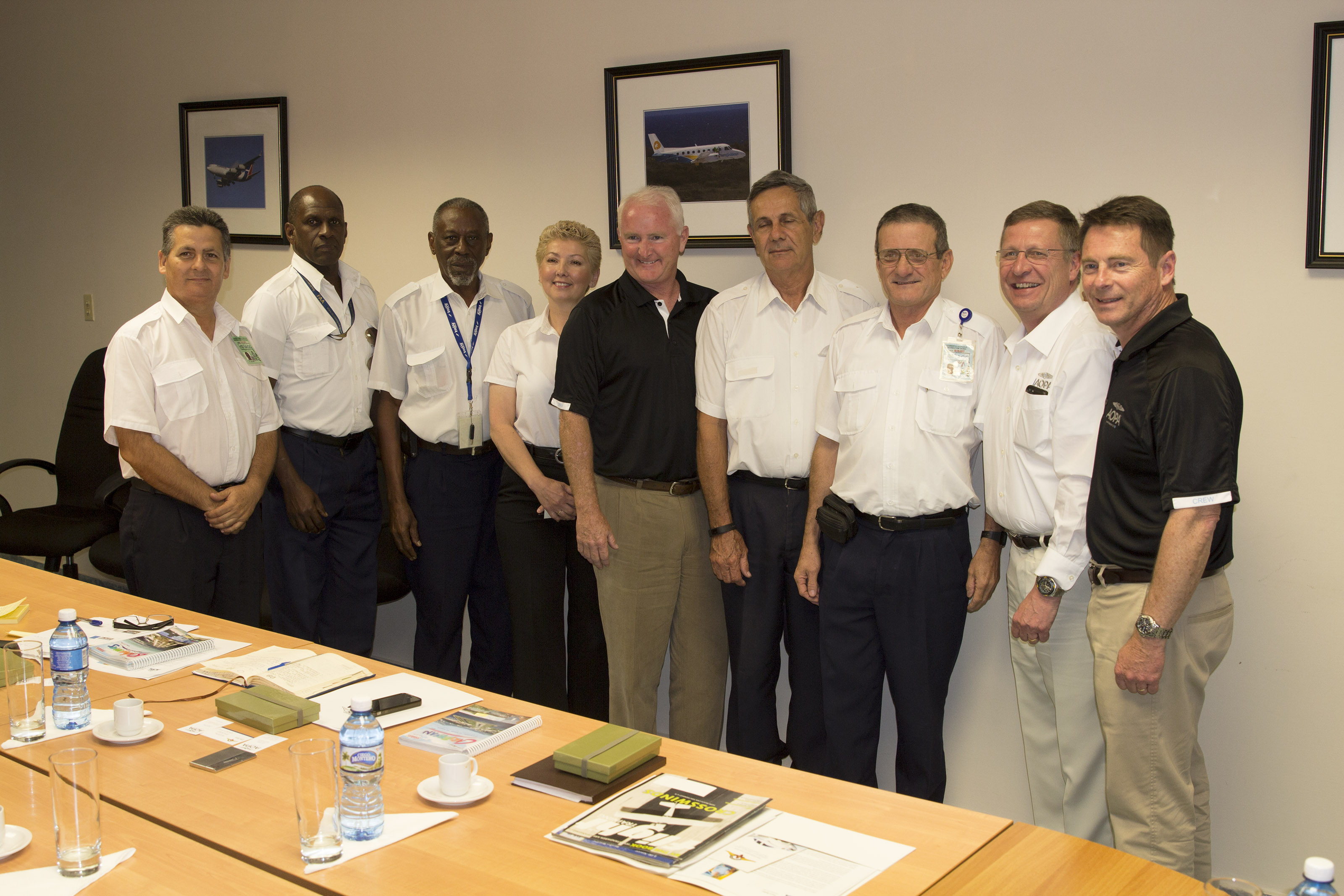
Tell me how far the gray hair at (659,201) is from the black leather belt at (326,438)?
1268 mm

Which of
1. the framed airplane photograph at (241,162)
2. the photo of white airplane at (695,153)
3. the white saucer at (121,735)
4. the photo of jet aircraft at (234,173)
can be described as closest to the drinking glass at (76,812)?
the white saucer at (121,735)

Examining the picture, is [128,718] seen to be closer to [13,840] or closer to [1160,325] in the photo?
[13,840]

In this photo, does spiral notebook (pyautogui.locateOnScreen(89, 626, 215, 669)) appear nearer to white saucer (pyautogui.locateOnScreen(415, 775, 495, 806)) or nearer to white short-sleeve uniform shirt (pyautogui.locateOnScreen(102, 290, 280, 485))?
white short-sleeve uniform shirt (pyautogui.locateOnScreen(102, 290, 280, 485))

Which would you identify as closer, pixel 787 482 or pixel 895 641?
pixel 895 641

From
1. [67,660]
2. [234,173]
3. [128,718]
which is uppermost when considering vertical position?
[234,173]

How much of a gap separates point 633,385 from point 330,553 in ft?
4.40

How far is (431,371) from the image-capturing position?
12.0 feet

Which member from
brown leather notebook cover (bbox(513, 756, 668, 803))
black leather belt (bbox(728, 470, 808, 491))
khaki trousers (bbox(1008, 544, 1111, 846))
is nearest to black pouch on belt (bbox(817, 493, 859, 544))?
black leather belt (bbox(728, 470, 808, 491))

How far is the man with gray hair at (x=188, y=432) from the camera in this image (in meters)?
3.20

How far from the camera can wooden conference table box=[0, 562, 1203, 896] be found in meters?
1.52

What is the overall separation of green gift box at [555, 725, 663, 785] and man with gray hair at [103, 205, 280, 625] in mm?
1877

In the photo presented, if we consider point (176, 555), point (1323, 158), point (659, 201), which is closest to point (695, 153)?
point (659, 201)

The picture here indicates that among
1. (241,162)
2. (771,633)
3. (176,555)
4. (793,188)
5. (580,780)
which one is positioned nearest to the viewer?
(580,780)

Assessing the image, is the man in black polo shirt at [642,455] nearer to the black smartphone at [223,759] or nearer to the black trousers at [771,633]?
the black trousers at [771,633]
